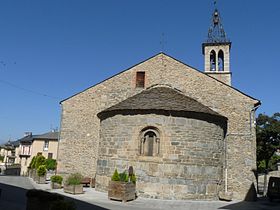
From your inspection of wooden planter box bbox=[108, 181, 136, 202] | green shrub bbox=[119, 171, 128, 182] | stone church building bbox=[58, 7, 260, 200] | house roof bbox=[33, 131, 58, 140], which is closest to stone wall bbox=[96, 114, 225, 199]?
stone church building bbox=[58, 7, 260, 200]

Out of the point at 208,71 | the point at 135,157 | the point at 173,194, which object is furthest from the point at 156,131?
the point at 208,71

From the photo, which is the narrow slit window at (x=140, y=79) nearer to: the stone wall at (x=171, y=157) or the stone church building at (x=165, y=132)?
the stone church building at (x=165, y=132)

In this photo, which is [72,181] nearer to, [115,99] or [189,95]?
[115,99]

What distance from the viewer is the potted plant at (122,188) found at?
13734mm

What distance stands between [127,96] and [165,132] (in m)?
5.05

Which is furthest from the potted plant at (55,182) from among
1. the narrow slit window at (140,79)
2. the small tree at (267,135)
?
the small tree at (267,135)

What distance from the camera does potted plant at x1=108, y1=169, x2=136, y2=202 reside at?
1373cm

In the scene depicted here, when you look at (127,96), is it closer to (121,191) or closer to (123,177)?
(123,177)

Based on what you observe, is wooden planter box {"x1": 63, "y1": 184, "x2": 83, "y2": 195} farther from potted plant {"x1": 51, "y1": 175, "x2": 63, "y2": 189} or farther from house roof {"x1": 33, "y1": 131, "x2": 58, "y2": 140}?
house roof {"x1": 33, "y1": 131, "x2": 58, "y2": 140}

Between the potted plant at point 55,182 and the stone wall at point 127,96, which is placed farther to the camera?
the stone wall at point 127,96

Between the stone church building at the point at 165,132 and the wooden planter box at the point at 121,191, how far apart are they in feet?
3.91

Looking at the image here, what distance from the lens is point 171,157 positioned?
15148 mm

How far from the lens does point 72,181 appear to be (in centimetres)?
1555

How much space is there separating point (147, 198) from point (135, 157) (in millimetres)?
2213
